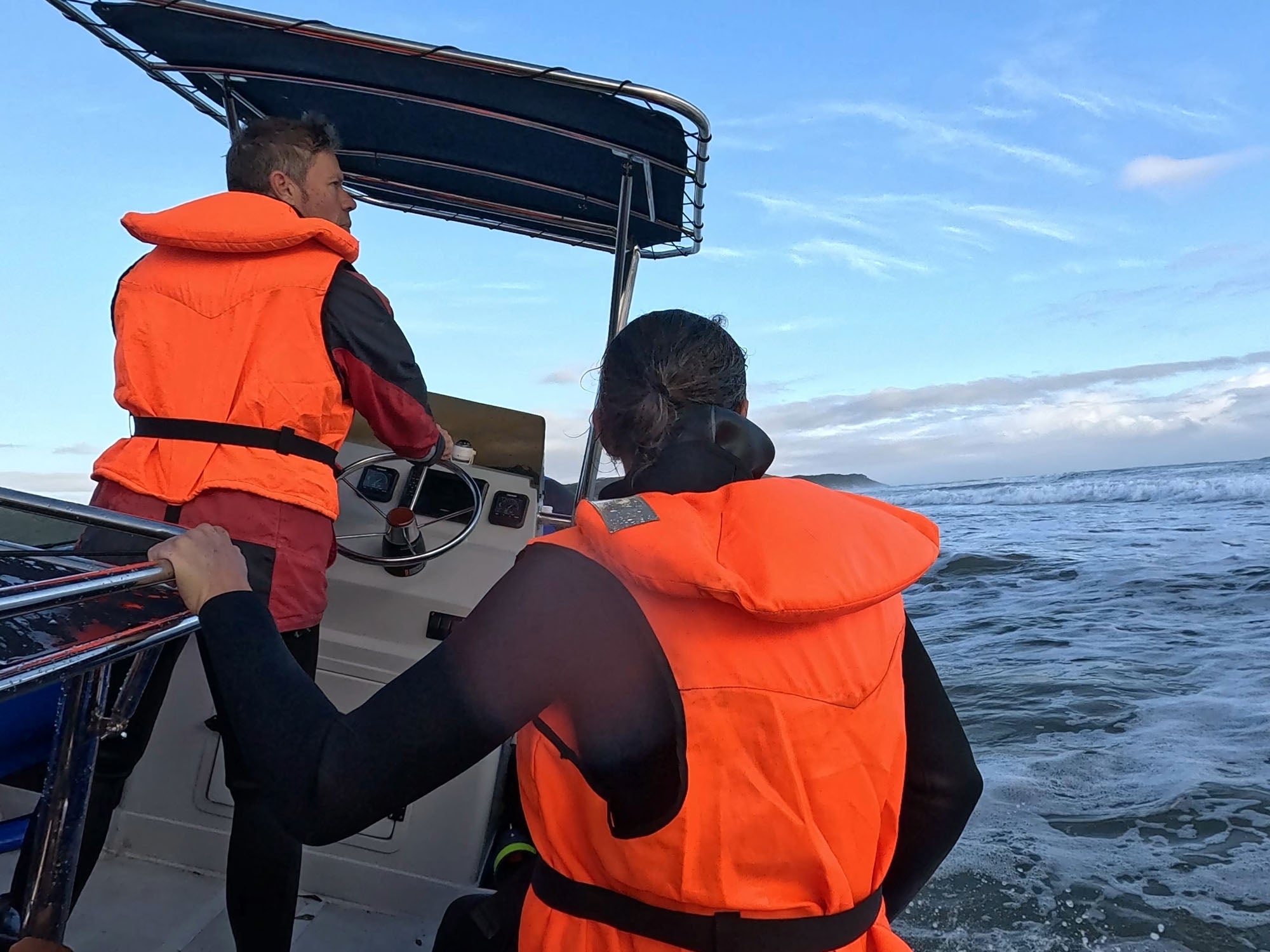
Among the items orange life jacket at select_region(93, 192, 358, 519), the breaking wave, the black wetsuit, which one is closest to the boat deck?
orange life jacket at select_region(93, 192, 358, 519)

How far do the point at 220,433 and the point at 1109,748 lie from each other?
146 inches

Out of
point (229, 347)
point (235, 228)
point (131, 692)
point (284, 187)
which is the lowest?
point (131, 692)

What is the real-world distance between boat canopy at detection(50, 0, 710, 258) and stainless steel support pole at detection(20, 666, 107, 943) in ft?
5.86

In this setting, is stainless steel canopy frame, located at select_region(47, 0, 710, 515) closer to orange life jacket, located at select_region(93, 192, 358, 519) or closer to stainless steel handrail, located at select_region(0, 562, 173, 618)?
orange life jacket, located at select_region(93, 192, 358, 519)

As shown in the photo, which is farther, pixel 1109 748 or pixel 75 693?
pixel 1109 748

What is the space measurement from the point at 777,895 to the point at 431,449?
1356 mm

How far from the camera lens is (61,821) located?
1.24 meters

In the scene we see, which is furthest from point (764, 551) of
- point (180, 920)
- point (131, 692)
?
point (180, 920)

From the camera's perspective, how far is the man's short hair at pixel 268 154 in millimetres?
1965

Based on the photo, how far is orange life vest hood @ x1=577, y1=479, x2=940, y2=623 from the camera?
90 centimetres

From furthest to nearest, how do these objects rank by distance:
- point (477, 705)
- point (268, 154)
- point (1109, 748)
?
point (1109, 748)
point (268, 154)
point (477, 705)

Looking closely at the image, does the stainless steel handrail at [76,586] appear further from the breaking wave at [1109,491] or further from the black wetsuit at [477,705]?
the breaking wave at [1109,491]

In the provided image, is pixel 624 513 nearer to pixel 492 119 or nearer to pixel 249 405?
pixel 249 405

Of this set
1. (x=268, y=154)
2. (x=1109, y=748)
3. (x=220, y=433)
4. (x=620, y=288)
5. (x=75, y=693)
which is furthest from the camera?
(x=1109, y=748)
